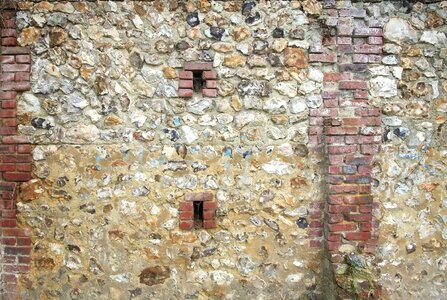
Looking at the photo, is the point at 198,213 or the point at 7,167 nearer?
the point at 7,167

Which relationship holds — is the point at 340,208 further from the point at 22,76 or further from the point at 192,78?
the point at 22,76

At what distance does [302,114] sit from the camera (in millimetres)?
3787

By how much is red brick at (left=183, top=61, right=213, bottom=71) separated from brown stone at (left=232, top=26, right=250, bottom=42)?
0.33 m

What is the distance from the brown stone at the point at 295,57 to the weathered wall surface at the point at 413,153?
2.18 ft

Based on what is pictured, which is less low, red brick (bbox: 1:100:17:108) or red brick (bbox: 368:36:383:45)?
red brick (bbox: 368:36:383:45)

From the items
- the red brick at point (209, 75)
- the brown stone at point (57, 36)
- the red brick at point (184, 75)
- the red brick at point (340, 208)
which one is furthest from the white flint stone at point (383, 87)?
the brown stone at point (57, 36)

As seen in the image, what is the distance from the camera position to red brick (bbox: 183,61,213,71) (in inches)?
147

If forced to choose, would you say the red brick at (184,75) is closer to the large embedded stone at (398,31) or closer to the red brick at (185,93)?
the red brick at (185,93)

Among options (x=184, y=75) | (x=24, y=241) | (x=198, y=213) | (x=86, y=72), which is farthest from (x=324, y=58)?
(x=24, y=241)

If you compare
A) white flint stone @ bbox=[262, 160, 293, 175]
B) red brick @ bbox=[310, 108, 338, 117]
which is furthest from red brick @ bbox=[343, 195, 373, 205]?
red brick @ bbox=[310, 108, 338, 117]

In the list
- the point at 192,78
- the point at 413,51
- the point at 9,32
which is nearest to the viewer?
the point at 9,32

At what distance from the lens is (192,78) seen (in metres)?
3.75

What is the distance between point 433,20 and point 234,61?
1.88 m

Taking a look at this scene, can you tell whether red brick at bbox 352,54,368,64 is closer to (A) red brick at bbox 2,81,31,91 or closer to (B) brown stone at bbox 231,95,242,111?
(B) brown stone at bbox 231,95,242,111
